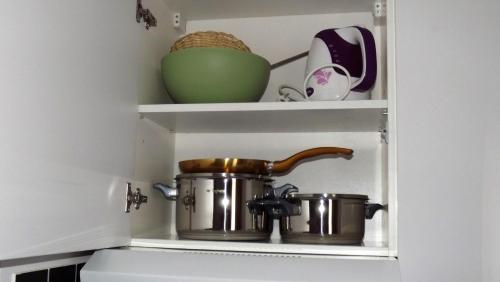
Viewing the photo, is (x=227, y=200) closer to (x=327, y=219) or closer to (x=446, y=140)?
(x=327, y=219)

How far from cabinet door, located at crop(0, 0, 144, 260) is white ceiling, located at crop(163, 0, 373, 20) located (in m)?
0.27

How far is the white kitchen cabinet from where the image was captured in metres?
0.72

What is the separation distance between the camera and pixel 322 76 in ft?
3.67

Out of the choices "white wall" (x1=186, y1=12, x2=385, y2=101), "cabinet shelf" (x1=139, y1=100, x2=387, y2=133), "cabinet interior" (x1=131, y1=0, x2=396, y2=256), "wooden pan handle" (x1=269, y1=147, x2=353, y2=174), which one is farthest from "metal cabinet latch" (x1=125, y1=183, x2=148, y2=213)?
"white wall" (x1=186, y1=12, x2=385, y2=101)

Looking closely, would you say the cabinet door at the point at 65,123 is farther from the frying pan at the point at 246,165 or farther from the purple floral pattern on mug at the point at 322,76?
the purple floral pattern on mug at the point at 322,76

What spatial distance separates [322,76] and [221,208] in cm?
34

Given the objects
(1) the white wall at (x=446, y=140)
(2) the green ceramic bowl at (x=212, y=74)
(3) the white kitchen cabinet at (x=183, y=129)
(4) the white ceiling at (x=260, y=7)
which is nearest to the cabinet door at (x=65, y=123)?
(3) the white kitchen cabinet at (x=183, y=129)

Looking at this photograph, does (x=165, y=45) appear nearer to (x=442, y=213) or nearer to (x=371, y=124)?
(x=371, y=124)

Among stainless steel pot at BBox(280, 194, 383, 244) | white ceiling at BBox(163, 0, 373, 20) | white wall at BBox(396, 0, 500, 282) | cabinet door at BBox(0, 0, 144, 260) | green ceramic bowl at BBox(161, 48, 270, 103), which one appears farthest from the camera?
white ceiling at BBox(163, 0, 373, 20)

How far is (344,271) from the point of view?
90 cm

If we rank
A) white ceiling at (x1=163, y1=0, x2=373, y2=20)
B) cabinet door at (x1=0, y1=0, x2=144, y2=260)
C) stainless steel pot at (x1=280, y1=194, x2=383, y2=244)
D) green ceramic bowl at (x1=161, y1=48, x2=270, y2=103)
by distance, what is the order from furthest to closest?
white ceiling at (x1=163, y1=0, x2=373, y2=20)
green ceramic bowl at (x1=161, y1=48, x2=270, y2=103)
stainless steel pot at (x1=280, y1=194, x2=383, y2=244)
cabinet door at (x1=0, y1=0, x2=144, y2=260)

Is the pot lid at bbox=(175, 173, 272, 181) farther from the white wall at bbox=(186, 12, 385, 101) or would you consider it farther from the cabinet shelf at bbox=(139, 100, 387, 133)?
the white wall at bbox=(186, 12, 385, 101)

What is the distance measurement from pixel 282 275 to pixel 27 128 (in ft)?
1.53

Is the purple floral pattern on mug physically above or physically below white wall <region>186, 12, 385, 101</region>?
below
